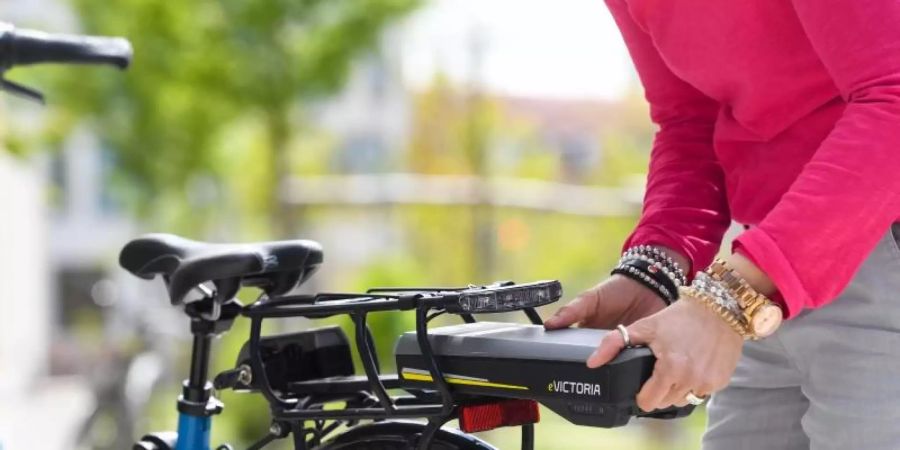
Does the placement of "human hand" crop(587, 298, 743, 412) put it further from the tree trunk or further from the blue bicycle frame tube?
the tree trunk

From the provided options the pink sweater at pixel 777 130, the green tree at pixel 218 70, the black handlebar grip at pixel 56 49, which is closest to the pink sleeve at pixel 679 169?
the pink sweater at pixel 777 130

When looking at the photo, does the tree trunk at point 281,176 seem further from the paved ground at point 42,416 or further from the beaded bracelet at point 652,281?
the beaded bracelet at point 652,281

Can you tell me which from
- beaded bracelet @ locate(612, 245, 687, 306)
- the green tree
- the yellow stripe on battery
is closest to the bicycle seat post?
the yellow stripe on battery

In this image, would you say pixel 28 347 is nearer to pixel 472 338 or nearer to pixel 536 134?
pixel 536 134

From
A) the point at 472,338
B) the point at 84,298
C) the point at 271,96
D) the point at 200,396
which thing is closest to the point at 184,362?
the point at 271,96

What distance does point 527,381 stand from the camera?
1193 mm

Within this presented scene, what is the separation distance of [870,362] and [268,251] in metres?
0.72

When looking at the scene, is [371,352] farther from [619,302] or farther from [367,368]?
[619,302]

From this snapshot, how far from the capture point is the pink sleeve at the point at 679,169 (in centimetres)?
149

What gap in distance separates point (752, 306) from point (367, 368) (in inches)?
15.4

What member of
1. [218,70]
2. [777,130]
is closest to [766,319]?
[777,130]

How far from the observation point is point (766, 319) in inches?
45.6

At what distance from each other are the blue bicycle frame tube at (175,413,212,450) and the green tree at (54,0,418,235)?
5.75 m

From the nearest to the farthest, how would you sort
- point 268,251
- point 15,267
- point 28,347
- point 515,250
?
point 268,251
point 515,250
point 28,347
point 15,267
